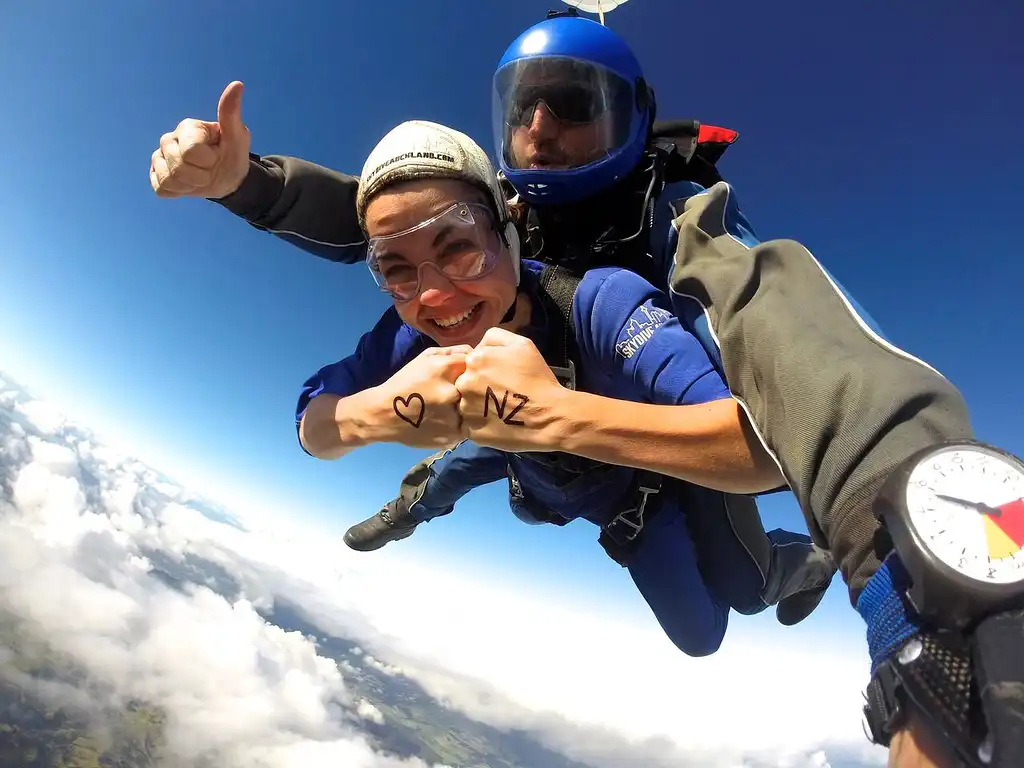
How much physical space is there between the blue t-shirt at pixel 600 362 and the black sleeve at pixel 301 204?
0.30 meters

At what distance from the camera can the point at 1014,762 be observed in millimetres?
430

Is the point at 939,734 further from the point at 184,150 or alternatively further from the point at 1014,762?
the point at 184,150

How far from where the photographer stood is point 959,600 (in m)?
0.50

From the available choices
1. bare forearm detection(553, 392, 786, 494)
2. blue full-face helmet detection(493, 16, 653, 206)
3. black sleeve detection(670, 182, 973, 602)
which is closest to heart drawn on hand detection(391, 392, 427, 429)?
bare forearm detection(553, 392, 786, 494)

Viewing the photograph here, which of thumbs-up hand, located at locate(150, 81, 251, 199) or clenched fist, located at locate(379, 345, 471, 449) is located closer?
clenched fist, located at locate(379, 345, 471, 449)

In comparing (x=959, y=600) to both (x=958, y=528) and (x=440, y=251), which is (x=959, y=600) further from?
(x=440, y=251)

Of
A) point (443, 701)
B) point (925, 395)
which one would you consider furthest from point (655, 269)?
point (443, 701)

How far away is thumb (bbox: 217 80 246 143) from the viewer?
1233 mm

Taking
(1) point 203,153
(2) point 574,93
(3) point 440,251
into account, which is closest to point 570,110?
(2) point 574,93

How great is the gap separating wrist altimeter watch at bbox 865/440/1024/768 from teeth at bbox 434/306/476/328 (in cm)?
95

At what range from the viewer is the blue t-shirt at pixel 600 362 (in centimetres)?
105

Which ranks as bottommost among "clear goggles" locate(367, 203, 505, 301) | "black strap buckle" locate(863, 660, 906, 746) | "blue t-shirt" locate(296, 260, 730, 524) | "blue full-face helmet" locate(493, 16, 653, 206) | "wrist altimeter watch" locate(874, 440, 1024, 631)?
"black strap buckle" locate(863, 660, 906, 746)

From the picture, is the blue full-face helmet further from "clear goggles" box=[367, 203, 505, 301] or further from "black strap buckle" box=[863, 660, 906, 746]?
"black strap buckle" box=[863, 660, 906, 746]

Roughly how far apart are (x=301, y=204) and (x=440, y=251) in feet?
1.76
